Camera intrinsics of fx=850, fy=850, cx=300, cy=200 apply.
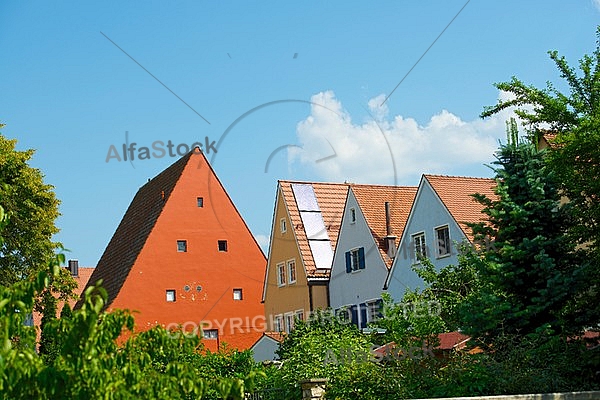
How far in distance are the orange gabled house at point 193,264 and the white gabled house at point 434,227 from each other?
11.5 metres

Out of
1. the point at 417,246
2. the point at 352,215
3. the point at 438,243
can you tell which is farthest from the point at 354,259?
the point at 438,243

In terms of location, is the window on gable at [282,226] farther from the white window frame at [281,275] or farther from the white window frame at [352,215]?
the white window frame at [352,215]

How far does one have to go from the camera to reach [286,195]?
1674 inches

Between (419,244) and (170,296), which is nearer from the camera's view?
(419,244)

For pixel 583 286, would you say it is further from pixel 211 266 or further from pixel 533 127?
pixel 211 266

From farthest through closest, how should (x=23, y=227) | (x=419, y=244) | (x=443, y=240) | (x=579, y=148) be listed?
(x=419, y=244)
(x=443, y=240)
(x=23, y=227)
(x=579, y=148)

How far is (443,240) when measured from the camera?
33.4 metres

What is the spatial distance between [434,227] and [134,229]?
19.2 meters

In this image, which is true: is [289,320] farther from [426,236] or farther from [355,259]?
[426,236]

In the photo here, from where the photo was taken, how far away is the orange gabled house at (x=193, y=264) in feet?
137

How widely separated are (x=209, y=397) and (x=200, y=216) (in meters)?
23.9

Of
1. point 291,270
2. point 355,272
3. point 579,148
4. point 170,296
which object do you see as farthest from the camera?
point 170,296

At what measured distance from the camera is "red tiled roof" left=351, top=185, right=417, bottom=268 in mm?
37531

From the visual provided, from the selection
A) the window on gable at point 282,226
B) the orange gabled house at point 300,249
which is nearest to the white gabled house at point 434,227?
the orange gabled house at point 300,249
